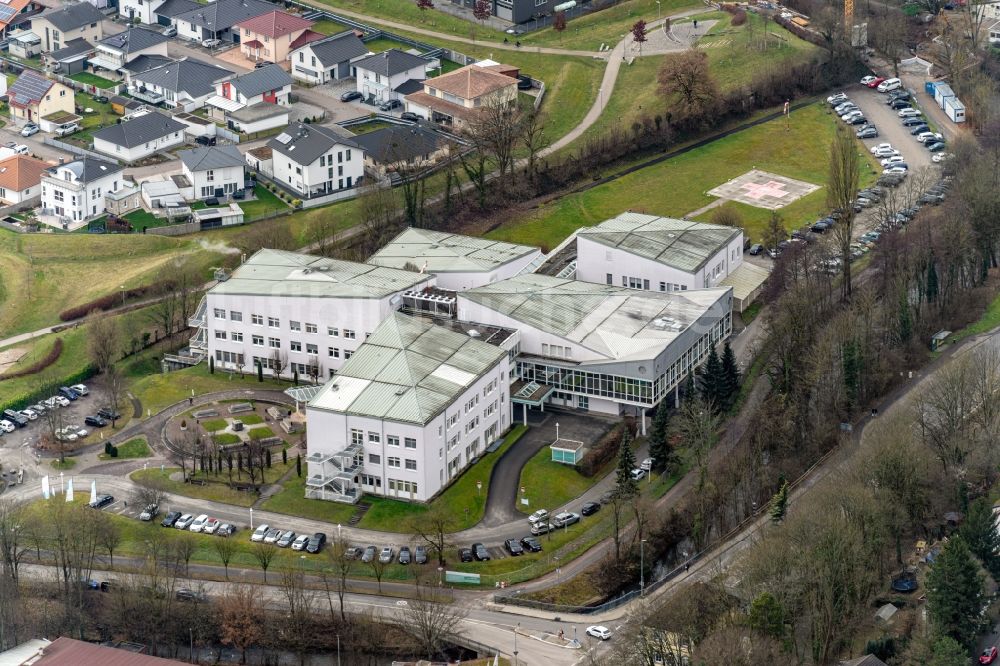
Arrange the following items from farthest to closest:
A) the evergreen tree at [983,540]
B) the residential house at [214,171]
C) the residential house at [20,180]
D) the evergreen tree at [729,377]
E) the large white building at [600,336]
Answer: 1. the residential house at [20,180]
2. the residential house at [214,171]
3. the evergreen tree at [729,377]
4. the large white building at [600,336]
5. the evergreen tree at [983,540]

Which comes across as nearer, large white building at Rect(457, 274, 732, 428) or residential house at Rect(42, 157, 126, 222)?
large white building at Rect(457, 274, 732, 428)

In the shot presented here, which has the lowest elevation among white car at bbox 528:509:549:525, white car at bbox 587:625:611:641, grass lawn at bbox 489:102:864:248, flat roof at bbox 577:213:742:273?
white car at bbox 587:625:611:641

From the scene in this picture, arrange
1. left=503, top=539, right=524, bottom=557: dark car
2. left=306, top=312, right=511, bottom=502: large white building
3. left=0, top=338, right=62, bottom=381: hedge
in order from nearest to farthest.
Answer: left=503, top=539, right=524, bottom=557: dark car → left=306, top=312, right=511, bottom=502: large white building → left=0, top=338, right=62, bottom=381: hedge

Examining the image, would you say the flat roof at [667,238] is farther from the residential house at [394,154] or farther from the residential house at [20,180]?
the residential house at [20,180]

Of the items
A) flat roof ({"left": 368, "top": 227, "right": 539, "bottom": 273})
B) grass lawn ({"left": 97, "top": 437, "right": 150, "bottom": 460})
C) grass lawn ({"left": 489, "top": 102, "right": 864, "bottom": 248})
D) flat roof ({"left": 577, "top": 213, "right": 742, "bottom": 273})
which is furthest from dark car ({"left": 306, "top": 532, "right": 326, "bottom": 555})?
grass lawn ({"left": 489, "top": 102, "right": 864, "bottom": 248})

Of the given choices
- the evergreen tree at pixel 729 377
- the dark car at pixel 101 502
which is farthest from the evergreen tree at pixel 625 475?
the dark car at pixel 101 502

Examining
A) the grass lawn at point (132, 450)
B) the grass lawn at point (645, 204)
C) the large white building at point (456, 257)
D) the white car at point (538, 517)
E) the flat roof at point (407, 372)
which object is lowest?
the grass lawn at point (132, 450)

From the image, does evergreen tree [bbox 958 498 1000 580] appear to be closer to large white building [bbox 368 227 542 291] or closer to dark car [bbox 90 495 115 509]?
large white building [bbox 368 227 542 291]
